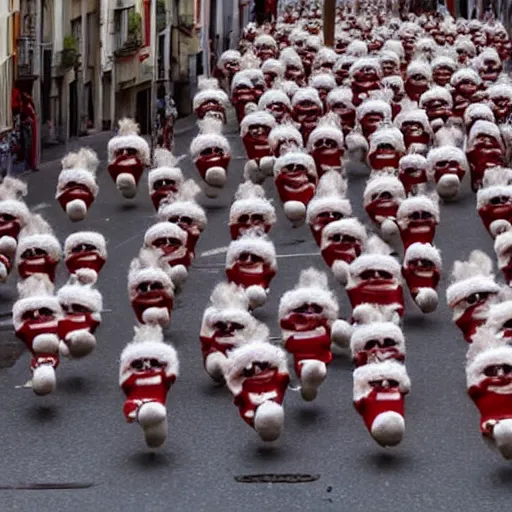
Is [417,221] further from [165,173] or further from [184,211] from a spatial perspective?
[165,173]

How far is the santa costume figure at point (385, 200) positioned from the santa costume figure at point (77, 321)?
22.9 feet

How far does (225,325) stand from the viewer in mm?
25047

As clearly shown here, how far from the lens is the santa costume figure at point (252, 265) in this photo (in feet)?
92.3

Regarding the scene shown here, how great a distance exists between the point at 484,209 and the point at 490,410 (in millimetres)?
10153

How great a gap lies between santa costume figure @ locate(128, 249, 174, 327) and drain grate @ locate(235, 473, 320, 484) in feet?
15.2

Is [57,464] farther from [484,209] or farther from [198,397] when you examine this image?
[484,209]

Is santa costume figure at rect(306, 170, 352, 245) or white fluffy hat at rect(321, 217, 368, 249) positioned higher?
santa costume figure at rect(306, 170, 352, 245)

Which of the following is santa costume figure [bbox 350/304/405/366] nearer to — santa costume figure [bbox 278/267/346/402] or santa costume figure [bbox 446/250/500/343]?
santa costume figure [bbox 278/267/346/402]

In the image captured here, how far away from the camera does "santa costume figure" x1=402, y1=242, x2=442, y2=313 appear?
94.1 feet

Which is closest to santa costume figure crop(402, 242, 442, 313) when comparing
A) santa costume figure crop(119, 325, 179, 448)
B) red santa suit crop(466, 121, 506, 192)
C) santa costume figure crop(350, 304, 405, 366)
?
santa costume figure crop(350, 304, 405, 366)

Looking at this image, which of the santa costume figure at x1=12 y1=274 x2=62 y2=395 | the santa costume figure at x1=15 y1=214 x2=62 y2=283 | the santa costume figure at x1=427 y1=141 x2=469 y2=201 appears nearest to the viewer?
the santa costume figure at x1=12 y1=274 x2=62 y2=395

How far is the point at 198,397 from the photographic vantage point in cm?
2655

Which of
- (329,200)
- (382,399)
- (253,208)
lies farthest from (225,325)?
(329,200)

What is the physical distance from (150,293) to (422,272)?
380cm
